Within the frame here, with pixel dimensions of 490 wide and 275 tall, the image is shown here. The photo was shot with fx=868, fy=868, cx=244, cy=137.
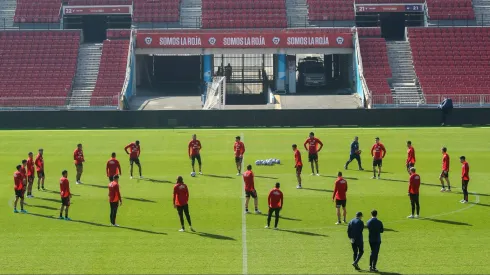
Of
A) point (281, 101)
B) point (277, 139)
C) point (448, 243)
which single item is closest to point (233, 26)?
point (281, 101)

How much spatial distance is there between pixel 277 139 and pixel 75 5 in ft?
95.5

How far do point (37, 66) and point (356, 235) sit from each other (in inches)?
1817

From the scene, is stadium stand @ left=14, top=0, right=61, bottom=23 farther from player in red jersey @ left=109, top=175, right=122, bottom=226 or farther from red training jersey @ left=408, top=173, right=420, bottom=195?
red training jersey @ left=408, top=173, right=420, bottom=195

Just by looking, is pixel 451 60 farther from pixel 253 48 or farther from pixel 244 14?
pixel 244 14

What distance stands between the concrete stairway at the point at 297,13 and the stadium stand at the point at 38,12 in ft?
59.5

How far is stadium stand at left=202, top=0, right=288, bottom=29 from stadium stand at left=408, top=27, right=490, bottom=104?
10.5 metres

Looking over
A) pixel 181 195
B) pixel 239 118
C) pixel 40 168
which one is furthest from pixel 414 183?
pixel 239 118

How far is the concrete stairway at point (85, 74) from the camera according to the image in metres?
58.9

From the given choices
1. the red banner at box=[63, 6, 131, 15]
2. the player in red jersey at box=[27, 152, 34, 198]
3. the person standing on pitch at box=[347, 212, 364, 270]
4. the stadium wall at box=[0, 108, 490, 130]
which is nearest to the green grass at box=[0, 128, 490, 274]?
the person standing on pitch at box=[347, 212, 364, 270]

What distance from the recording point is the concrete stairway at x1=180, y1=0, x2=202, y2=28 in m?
67.4

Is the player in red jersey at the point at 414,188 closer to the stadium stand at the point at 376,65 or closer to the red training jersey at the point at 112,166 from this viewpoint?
the red training jersey at the point at 112,166

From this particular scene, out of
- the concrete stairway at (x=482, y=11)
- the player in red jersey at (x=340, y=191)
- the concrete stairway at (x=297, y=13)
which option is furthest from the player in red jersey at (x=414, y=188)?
the concrete stairway at (x=482, y=11)

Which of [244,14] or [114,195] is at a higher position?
[244,14]

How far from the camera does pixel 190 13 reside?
68875mm
